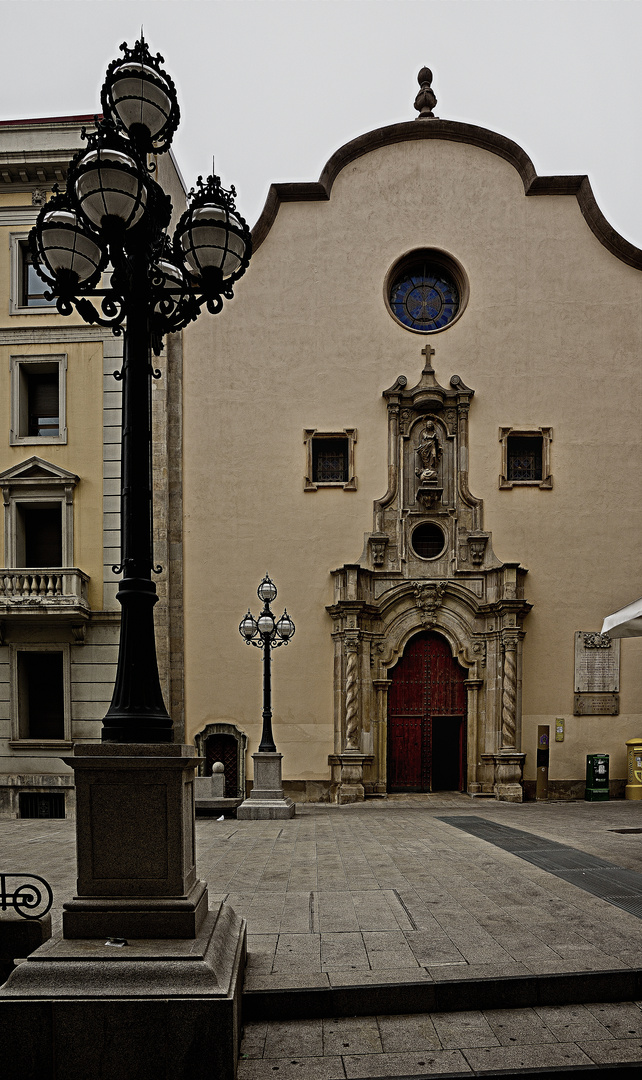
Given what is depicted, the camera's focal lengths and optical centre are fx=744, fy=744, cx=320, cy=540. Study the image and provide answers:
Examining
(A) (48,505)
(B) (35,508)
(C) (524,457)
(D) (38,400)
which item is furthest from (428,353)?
(B) (35,508)

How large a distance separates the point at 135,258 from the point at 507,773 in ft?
54.6

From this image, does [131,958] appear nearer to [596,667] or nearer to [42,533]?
[42,533]

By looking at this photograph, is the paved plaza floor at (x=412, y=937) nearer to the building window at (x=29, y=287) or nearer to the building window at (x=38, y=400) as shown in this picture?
the building window at (x=38, y=400)

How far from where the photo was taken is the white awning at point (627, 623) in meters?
7.76

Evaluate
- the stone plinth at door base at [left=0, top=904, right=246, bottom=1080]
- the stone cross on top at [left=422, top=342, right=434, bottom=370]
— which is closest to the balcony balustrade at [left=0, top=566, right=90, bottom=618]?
the stone cross on top at [left=422, top=342, right=434, bottom=370]

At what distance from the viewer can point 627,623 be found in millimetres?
7973

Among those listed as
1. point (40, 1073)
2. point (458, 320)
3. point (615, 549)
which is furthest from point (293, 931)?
point (458, 320)

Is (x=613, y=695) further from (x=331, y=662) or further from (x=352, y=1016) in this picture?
(x=352, y=1016)

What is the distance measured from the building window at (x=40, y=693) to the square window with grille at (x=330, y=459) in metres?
7.83

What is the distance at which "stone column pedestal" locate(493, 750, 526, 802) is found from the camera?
18.2m

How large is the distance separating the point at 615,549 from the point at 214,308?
54.0 ft

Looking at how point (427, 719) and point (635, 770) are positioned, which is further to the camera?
point (427, 719)

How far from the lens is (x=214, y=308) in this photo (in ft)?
19.2

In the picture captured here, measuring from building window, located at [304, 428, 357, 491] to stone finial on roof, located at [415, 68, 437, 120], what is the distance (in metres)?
9.49
